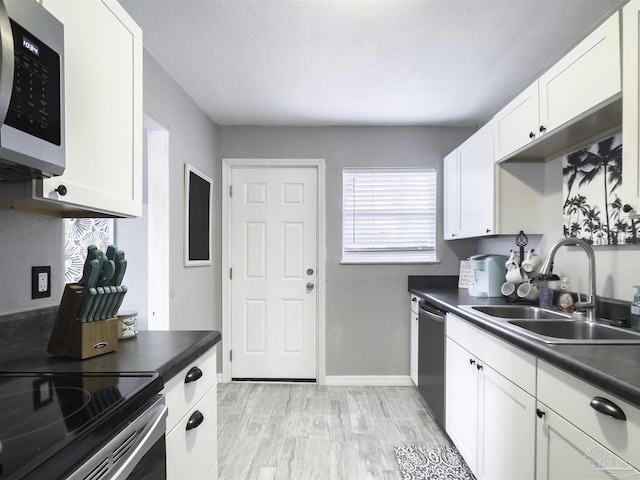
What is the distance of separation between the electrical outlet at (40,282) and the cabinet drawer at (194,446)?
721mm

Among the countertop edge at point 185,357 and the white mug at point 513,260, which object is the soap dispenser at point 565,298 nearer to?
the white mug at point 513,260

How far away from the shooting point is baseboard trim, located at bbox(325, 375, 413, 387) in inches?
139

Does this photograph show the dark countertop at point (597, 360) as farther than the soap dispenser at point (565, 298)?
No

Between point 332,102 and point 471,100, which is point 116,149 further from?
point 471,100

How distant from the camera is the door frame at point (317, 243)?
357cm

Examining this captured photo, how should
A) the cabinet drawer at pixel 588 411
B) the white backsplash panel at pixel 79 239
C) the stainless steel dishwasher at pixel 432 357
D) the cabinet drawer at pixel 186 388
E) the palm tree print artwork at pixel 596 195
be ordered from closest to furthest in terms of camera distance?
1. the cabinet drawer at pixel 588 411
2. the cabinet drawer at pixel 186 388
3. the palm tree print artwork at pixel 596 195
4. the white backsplash panel at pixel 79 239
5. the stainless steel dishwasher at pixel 432 357

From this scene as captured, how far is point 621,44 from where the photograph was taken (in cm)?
137

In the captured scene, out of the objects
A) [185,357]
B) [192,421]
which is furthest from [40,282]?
[192,421]

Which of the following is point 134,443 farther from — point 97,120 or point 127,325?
point 97,120

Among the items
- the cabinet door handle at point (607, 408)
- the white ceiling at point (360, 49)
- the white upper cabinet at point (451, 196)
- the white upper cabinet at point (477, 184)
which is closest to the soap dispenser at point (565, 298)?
the white upper cabinet at point (477, 184)

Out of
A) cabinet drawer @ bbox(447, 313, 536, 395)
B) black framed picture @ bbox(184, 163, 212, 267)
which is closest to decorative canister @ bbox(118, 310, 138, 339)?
black framed picture @ bbox(184, 163, 212, 267)

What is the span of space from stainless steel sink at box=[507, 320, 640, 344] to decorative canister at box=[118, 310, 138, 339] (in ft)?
5.48

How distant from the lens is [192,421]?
4.53 ft

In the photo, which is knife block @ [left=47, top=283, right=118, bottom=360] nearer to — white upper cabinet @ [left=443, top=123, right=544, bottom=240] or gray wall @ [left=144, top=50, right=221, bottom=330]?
gray wall @ [left=144, top=50, right=221, bottom=330]
